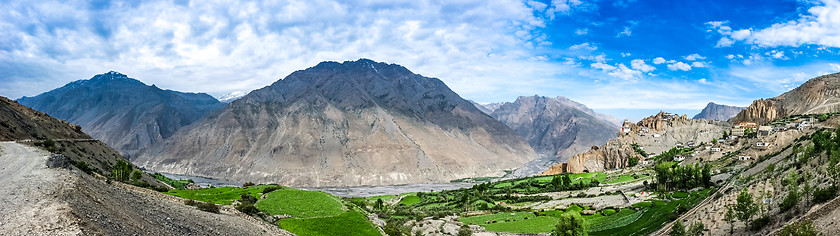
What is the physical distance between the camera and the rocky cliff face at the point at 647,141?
142m

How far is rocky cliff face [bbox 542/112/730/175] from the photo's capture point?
141625 millimetres

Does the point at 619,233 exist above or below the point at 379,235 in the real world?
below

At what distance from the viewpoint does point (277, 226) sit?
94.6 ft

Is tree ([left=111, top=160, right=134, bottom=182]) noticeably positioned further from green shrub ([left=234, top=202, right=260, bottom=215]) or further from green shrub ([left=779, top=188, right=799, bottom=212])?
green shrub ([left=779, top=188, right=799, bottom=212])

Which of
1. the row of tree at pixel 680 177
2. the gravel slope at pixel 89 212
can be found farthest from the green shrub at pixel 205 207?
the row of tree at pixel 680 177

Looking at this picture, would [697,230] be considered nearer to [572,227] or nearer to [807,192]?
[807,192]

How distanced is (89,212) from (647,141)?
530 feet

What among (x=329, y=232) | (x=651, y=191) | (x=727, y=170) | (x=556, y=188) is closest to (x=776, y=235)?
(x=329, y=232)

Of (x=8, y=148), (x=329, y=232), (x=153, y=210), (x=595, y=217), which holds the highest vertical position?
(x=8, y=148)

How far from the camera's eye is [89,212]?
1591cm

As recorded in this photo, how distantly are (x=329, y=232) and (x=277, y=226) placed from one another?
3.42m

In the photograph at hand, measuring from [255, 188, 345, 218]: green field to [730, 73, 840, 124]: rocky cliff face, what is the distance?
145765 millimetres

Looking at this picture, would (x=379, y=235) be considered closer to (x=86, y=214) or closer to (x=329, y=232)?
(x=329, y=232)

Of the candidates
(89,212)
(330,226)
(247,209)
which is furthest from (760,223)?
(89,212)
